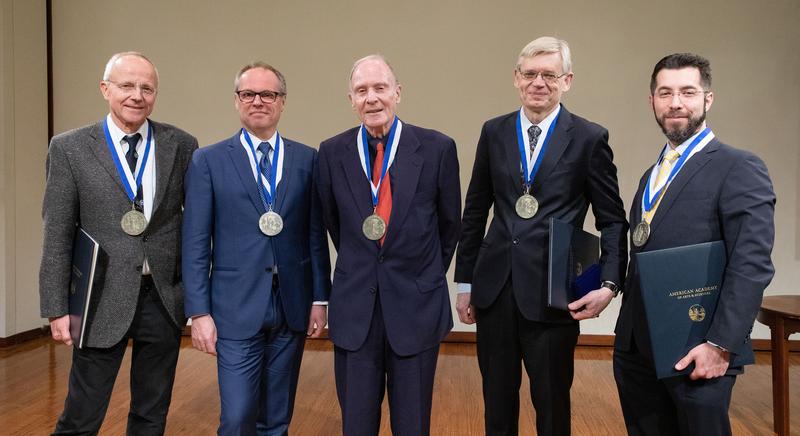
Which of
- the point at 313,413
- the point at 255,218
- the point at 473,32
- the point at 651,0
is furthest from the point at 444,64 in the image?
the point at 255,218

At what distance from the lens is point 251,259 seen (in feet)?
7.45

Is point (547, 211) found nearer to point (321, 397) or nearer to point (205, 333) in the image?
point (205, 333)

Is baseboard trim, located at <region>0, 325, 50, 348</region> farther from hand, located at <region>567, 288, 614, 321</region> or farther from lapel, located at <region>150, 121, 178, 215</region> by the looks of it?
hand, located at <region>567, 288, 614, 321</region>

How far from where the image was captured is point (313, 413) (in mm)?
3740

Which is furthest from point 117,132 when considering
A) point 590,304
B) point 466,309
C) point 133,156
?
point 590,304

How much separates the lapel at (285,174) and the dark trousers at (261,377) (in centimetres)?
33

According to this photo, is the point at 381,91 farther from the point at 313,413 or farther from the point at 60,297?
the point at 313,413

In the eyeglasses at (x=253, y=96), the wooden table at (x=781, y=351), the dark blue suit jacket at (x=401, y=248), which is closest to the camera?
the dark blue suit jacket at (x=401, y=248)

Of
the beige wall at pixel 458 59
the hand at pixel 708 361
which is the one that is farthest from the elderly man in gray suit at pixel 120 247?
the beige wall at pixel 458 59

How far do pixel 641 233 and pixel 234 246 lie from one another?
145cm

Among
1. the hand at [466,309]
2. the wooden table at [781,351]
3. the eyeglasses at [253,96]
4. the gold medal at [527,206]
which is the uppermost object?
the eyeglasses at [253,96]

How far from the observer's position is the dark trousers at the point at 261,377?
7.36 ft

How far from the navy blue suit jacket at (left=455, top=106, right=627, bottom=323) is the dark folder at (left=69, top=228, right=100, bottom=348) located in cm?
143

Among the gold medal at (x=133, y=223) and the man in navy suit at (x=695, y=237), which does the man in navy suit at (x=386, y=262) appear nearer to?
the man in navy suit at (x=695, y=237)
